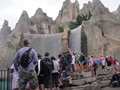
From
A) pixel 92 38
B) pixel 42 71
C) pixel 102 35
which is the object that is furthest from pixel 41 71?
pixel 102 35

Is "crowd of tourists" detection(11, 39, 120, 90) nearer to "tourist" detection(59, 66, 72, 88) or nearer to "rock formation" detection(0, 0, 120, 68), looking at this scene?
"tourist" detection(59, 66, 72, 88)

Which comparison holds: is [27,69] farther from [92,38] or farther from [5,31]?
[5,31]

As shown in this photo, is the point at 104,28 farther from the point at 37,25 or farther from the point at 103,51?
the point at 37,25

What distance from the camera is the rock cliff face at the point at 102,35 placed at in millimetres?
32375

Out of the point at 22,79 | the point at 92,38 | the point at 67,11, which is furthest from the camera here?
the point at 67,11

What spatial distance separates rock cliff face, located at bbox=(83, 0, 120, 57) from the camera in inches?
1275

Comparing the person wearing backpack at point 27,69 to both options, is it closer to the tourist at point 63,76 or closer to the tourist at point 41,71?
the tourist at point 41,71

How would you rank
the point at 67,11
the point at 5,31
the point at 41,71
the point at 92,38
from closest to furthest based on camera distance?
the point at 41,71 < the point at 92,38 < the point at 5,31 < the point at 67,11

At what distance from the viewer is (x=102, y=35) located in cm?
3328

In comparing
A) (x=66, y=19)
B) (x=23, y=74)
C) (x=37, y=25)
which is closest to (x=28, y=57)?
(x=23, y=74)

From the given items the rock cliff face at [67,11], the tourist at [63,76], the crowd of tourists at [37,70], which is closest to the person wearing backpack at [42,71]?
the crowd of tourists at [37,70]

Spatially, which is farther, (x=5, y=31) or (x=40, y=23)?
(x=5, y=31)

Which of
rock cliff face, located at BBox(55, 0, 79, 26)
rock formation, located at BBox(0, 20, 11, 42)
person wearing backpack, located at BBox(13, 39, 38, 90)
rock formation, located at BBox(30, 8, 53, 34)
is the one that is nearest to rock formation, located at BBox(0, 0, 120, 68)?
rock formation, located at BBox(30, 8, 53, 34)

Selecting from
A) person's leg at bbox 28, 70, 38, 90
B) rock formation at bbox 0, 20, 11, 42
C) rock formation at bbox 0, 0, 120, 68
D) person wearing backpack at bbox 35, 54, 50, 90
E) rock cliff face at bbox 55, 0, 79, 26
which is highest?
rock cliff face at bbox 55, 0, 79, 26
